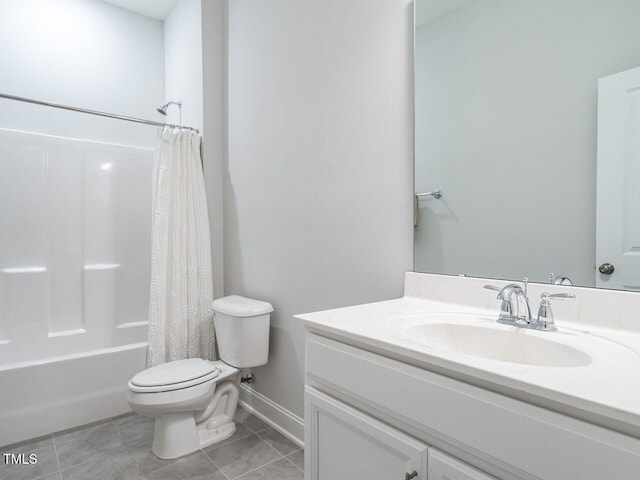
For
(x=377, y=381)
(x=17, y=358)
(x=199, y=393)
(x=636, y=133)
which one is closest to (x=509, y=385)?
(x=377, y=381)

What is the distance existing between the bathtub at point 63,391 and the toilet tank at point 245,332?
69cm

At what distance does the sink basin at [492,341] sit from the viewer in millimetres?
859

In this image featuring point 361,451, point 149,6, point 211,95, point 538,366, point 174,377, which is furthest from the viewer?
point 149,6

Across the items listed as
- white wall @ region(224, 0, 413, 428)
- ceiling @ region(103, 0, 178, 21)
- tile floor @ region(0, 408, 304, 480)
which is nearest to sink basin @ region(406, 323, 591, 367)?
white wall @ region(224, 0, 413, 428)

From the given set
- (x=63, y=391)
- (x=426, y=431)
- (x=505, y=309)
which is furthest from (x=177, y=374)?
(x=505, y=309)

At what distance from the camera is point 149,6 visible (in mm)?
2867

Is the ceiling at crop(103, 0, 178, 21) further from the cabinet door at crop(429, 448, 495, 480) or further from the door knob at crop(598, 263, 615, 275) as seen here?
the cabinet door at crop(429, 448, 495, 480)

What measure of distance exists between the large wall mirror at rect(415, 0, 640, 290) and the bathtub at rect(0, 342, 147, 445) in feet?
6.26

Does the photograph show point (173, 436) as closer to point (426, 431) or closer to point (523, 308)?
point (426, 431)

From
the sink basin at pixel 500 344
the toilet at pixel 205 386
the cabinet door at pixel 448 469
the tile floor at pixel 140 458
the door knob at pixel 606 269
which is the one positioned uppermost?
the door knob at pixel 606 269

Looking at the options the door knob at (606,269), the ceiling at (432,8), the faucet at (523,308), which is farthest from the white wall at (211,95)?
the door knob at (606,269)

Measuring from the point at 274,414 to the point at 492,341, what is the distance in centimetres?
148

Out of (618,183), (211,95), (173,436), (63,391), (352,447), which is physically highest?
(211,95)

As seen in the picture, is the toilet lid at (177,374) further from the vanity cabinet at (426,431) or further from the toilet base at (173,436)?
the vanity cabinet at (426,431)
